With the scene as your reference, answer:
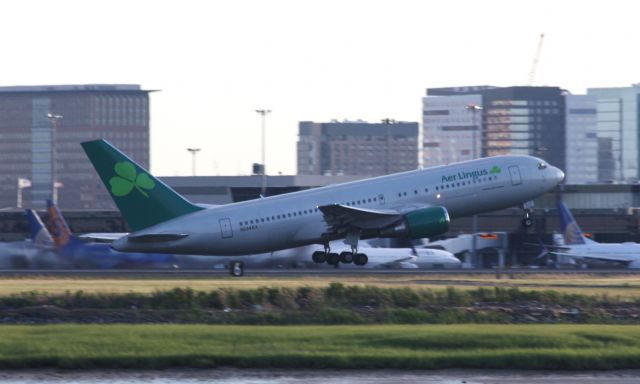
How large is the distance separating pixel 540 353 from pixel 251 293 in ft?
56.2

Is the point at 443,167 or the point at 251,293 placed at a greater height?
the point at 443,167

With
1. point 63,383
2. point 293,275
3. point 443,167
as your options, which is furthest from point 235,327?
point 293,275

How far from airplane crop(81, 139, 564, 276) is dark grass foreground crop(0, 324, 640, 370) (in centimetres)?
2128

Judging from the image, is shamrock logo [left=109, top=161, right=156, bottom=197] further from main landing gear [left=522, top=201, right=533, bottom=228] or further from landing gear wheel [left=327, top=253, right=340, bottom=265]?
main landing gear [left=522, top=201, right=533, bottom=228]

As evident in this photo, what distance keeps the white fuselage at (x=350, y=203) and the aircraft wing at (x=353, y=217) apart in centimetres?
51

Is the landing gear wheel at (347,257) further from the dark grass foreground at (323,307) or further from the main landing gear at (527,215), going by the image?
the dark grass foreground at (323,307)

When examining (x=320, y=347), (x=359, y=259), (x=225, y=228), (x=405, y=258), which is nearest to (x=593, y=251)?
(x=405, y=258)

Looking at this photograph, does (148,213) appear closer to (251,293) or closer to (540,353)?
(251,293)

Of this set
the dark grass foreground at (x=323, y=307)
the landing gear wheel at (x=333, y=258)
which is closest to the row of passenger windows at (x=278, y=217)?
the landing gear wheel at (x=333, y=258)

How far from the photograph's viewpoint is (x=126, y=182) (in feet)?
190

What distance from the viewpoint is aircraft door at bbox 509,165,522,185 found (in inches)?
2368

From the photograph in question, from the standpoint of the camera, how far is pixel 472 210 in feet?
199

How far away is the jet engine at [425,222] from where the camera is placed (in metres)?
58.4

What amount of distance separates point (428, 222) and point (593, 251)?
31.5 m
